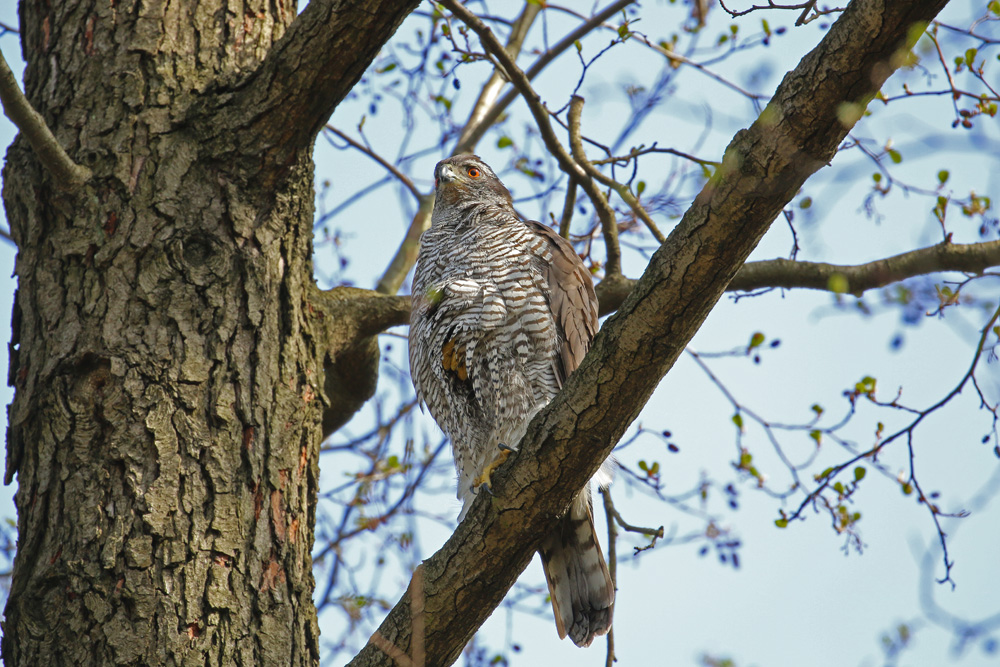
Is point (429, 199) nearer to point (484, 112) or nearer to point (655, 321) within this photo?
point (484, 112)

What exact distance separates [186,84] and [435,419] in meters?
1.91

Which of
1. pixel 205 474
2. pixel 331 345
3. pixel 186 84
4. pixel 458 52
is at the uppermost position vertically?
pixel 458 52

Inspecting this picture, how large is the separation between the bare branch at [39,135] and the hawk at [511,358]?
153cm

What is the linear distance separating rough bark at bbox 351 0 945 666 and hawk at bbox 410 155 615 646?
37.7 inches

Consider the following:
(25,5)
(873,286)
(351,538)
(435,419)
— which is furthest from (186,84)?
(351,538)

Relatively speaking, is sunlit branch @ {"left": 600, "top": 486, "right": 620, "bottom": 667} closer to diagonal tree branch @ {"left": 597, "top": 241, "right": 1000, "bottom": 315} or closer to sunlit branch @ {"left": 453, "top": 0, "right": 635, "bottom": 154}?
diagonal tree branch @ {"left": 597, "top": 241, "right": 1000, "bottom": 315}

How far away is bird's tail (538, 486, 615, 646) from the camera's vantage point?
3572 millimetres

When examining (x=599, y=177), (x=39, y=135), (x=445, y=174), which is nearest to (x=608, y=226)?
(x=599, y=177)

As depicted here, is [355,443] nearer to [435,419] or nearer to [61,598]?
[435,419]

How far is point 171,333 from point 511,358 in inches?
59.2

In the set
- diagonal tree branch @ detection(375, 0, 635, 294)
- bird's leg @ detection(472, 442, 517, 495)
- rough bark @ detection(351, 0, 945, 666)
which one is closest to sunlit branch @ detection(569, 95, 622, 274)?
diagonal tree branch @ detection(375, 0, 635, 294)

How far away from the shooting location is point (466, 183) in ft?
17.2

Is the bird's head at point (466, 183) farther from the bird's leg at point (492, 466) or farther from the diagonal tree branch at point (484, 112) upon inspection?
the bird's leg at point (492, 466)

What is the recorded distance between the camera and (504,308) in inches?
151
